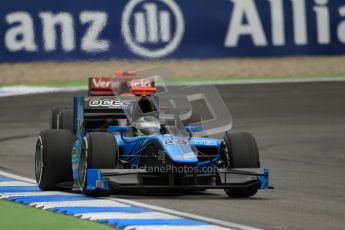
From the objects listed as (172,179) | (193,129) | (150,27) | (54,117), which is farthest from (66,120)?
(150,27)

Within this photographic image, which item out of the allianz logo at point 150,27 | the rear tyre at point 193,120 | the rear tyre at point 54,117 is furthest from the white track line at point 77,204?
the allianz logo at point 150,27

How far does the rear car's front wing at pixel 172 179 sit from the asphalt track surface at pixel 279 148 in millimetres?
152

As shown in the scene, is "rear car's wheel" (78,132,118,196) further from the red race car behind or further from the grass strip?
the red race car behind

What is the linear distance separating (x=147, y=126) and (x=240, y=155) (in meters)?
1.13

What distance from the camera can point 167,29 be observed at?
29.3 metres

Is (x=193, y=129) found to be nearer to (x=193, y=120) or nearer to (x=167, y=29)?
(x=193, y=120)

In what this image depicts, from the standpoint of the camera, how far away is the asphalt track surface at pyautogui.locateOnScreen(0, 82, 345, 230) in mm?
9742

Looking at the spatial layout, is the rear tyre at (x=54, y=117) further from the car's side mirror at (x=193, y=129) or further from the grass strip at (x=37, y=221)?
the grass strip at (x=37, y=221)

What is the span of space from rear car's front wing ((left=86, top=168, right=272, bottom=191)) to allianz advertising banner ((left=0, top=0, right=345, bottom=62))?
17573mm

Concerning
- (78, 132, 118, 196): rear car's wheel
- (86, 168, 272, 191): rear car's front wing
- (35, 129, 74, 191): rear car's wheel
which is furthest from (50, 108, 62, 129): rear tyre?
(86, 168, 272, 191): rear car's front wing

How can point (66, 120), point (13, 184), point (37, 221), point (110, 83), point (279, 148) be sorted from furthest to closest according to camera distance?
point (279, 148), point (110, 83), point (66, 120), point (13, 184), point (37, 221)

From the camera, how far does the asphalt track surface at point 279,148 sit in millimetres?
9742

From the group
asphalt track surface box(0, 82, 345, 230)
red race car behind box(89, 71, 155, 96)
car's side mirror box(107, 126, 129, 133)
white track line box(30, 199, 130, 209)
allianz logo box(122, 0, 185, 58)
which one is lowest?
asphalt track surface box(0, 82, 345, 230)

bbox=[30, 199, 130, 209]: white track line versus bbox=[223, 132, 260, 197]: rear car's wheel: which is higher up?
bbox=[223, 132, 260, 197]: rear car's wheel
